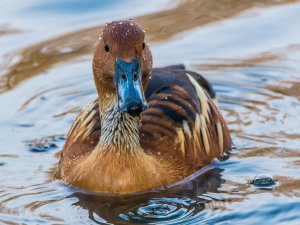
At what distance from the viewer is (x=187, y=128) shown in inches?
428

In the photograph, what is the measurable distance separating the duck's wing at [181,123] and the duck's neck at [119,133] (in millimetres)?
332

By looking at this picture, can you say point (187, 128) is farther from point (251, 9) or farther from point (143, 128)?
point (251, 9)

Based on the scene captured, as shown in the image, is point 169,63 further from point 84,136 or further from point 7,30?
point 84,136

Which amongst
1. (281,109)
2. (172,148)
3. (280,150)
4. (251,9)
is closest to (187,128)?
(172,148)

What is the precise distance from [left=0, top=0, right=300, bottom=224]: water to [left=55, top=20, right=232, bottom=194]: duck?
17 centimetres

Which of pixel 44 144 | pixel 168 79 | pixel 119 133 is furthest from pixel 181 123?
pixel 44 144

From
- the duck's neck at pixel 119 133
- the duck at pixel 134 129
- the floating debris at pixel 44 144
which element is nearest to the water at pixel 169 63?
the floating debris at pixel 44 144

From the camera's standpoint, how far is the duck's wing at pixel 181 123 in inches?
420

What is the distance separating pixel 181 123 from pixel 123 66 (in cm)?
148

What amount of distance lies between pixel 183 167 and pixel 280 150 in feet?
3.94

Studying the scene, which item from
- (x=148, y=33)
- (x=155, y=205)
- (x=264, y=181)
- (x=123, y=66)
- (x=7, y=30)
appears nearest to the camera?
(x=123, y=66)

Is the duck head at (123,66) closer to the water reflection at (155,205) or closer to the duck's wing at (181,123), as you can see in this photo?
the duck's wing at (181,123)

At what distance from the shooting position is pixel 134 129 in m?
10.4

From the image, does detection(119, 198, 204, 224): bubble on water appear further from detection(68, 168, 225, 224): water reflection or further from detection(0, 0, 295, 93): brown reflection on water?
detection(0, 0, 295, 93): brown reflection on water
